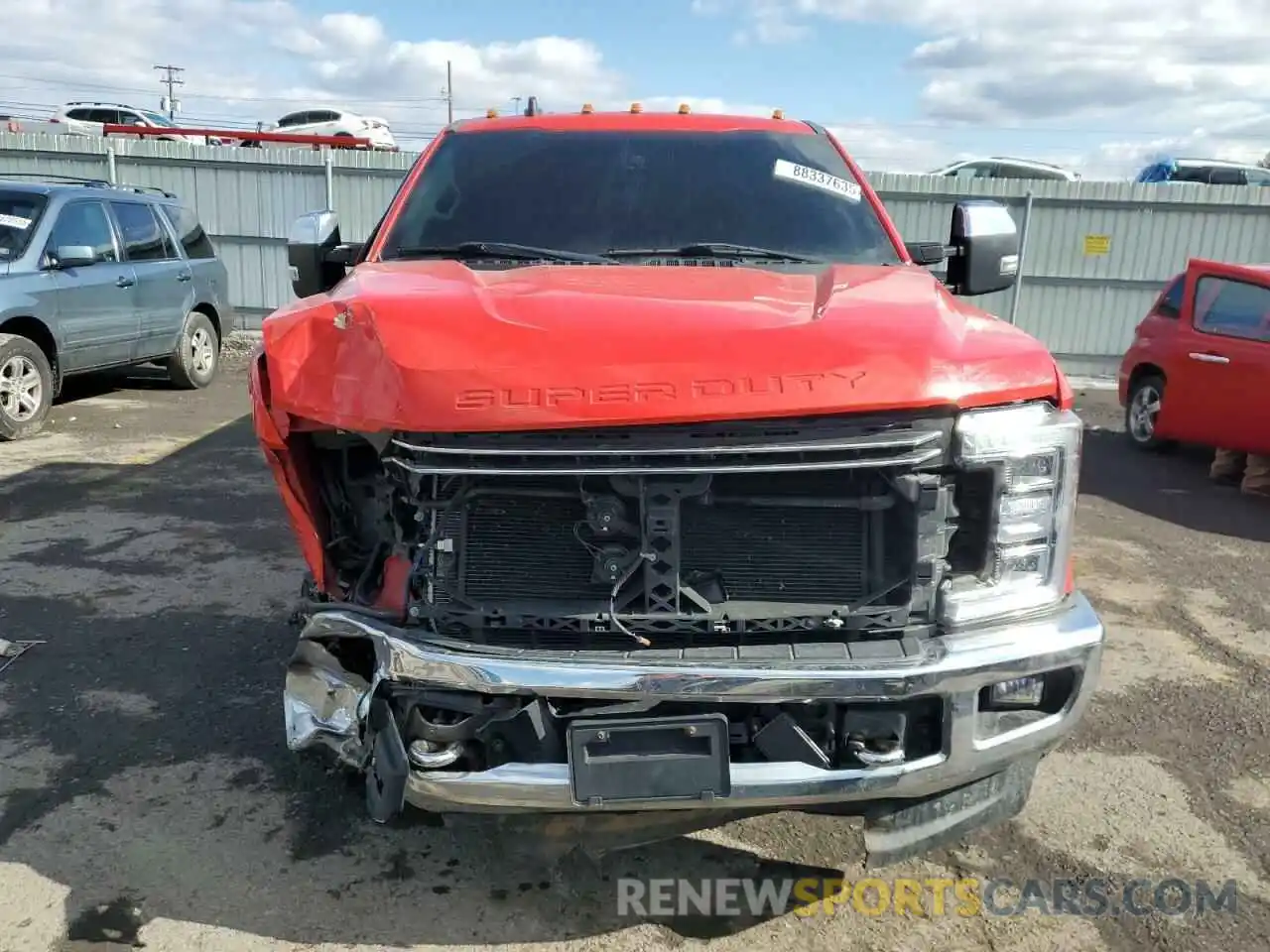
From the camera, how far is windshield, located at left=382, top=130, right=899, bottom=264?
11.8 feet

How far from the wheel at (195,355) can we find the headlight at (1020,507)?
9554mm

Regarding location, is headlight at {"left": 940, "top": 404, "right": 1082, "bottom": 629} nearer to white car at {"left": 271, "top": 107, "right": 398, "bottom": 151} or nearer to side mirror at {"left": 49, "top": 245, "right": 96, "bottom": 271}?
side mirror at {"left": 49, "top": 245, "right": 96, "bottom": 271}

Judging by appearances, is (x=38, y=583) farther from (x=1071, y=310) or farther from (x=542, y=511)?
(x=1071, y=310)

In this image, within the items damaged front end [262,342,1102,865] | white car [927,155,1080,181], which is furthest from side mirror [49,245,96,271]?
white car [927,155,1080,181]

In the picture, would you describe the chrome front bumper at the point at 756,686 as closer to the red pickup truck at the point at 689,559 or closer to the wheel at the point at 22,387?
the red pickup truck at the point at 689,559

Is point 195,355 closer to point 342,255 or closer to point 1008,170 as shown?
point 342,255

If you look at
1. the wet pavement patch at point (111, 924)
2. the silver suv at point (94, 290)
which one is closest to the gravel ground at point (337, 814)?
the wet pavement patch at point (111, 924)

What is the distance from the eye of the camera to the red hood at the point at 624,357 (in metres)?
2.21

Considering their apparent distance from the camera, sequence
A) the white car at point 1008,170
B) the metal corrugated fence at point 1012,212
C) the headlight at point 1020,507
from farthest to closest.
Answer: the white car at point 1008,170 → the metal corrugated fence at point 1012,212 → the headlight at point 1020,507

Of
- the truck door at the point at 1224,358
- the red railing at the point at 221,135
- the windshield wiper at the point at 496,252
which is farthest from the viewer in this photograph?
the red railing at the point at 221,135

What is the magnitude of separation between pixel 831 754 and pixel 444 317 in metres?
1.36

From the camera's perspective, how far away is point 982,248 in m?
3.90

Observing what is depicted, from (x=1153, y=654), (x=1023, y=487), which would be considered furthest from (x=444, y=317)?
(x=1153, y=654)

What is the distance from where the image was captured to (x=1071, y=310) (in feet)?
43.1
